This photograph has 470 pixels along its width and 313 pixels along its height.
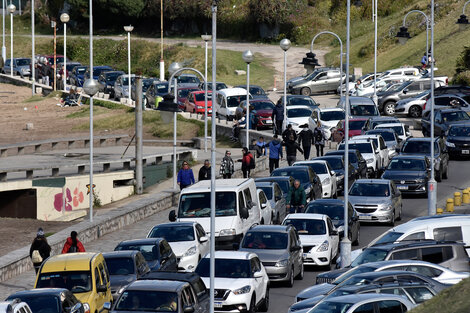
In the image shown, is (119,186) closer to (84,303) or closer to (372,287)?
(84,303)

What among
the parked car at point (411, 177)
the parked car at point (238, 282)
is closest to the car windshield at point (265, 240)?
the parked car at point (238, 282)

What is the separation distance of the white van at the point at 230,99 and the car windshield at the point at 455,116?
12.4m

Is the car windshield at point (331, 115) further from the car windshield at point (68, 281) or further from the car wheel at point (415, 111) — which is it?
the car windshield at point (68, 281)

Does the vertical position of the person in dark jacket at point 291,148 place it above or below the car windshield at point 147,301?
above

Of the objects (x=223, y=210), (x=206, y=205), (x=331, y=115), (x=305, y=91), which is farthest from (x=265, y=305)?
(x=305, y=91)

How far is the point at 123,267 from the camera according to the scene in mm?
22344

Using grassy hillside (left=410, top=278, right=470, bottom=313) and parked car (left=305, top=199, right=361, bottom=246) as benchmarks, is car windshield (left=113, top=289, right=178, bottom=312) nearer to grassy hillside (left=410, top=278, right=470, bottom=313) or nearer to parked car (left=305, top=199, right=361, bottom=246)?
grassy hillside (left=410, top=278, right=470, bottom=313)

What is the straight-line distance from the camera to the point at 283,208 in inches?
1292

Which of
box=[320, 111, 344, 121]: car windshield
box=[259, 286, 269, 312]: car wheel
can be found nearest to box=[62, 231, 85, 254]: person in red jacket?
box=[259, 286, 269, 312]: car wheel

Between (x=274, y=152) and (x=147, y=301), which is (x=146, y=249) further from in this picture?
(x=274, y=152)

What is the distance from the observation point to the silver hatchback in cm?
3206

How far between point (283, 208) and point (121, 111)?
110ft

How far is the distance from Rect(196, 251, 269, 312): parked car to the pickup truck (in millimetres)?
44977

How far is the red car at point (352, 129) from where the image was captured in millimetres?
46656
